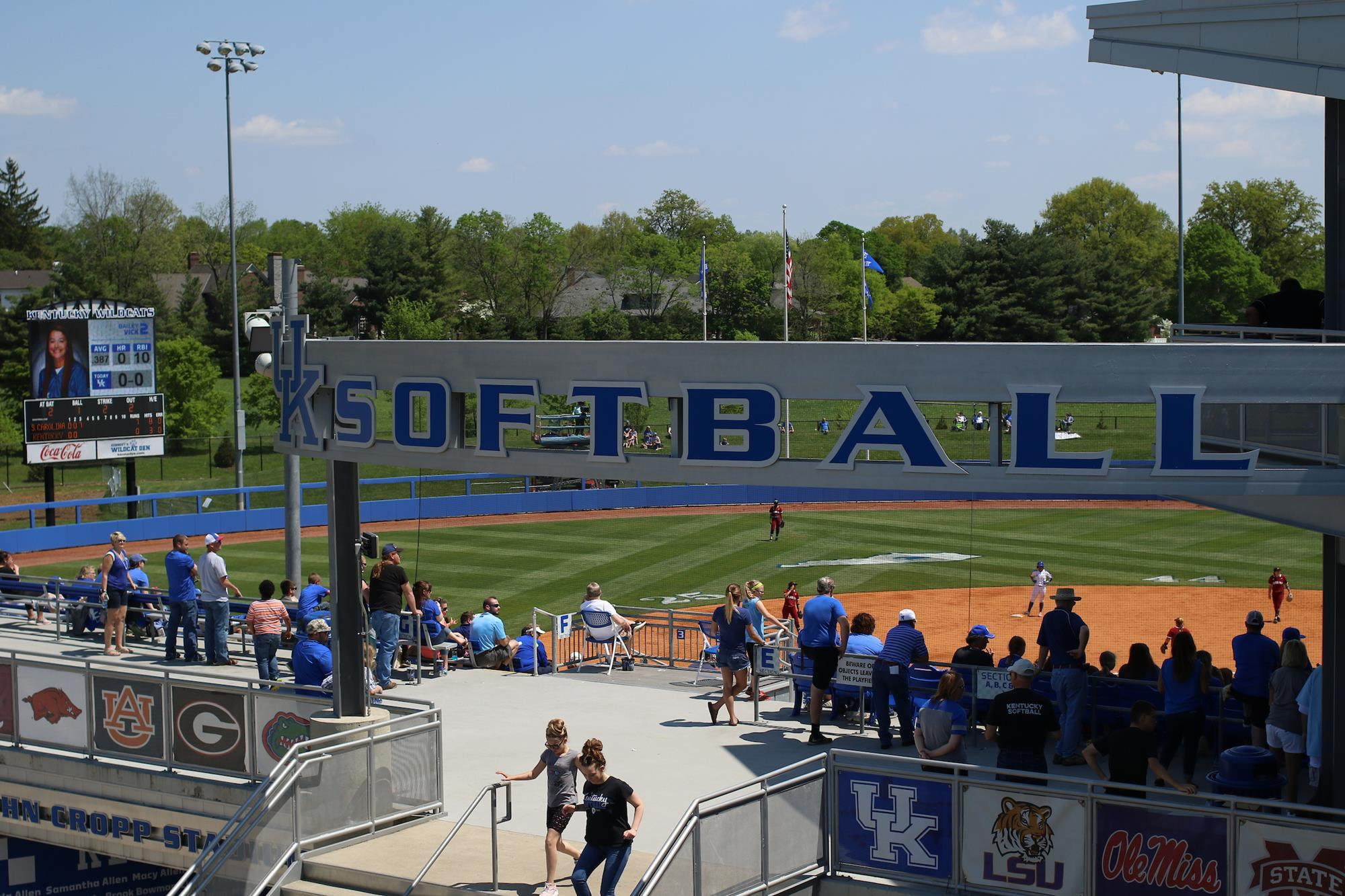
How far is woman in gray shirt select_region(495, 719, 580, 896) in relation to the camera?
34.4 feet

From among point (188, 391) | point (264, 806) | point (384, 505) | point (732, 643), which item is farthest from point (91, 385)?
point (264, 806)

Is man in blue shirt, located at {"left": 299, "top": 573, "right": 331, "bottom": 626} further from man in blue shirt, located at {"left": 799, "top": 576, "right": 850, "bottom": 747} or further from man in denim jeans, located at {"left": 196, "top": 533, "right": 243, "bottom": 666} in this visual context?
man in blue shirt, located at {"left": 799, "top": 576, "right": 850, "bottom": 747}

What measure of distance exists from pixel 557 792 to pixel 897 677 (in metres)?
4.82

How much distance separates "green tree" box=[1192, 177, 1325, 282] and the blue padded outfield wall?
65350 millimetres

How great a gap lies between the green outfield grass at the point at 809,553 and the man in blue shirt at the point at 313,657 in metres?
15.4

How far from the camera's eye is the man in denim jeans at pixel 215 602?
17859 millimetres

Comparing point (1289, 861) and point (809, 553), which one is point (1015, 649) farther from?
point (809, 553)

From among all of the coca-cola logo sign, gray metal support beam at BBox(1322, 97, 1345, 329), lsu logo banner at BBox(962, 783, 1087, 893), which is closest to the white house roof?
gray metal support beam at BBox(1322, 97, 1345, 329)

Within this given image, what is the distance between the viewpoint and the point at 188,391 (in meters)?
62.3

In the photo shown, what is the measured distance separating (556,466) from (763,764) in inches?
165

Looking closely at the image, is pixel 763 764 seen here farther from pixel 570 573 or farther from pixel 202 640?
pixel 570 573

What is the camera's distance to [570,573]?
3672 centimetres

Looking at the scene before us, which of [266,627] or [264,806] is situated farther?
[266,627]

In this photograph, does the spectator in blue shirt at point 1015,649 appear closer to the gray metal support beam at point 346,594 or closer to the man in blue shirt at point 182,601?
the gray metal support beam at point 346,594
